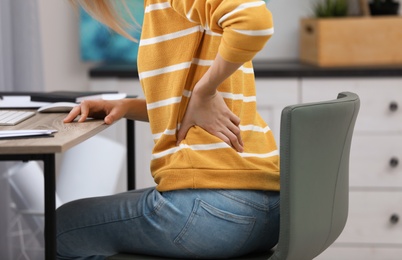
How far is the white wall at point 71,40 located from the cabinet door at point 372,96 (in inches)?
21.3

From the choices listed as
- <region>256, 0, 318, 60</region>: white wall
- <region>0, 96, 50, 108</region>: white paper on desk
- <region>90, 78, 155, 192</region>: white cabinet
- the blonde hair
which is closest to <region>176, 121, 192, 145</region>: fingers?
the blonde hair

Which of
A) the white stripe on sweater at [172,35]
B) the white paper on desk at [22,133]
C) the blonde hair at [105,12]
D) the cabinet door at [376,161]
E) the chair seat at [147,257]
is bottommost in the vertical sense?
the cabinet door at [376,161]

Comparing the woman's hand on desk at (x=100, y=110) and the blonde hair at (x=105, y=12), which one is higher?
the blonde hair at (x=105, y=12)

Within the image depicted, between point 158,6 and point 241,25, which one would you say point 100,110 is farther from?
point 241,25

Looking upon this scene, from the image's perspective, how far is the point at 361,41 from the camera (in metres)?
3.35

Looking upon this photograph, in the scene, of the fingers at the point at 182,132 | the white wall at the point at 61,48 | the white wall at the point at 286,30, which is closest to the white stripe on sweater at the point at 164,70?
the fingers at the point at 182,132

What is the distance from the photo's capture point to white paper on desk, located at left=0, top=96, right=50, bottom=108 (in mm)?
1940

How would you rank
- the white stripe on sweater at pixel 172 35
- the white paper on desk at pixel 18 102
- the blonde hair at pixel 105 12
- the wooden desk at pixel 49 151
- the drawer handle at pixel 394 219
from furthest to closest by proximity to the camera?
the drawer handle at pixel 394 219
the white paper on desk at pixel 18 102
the blonde hair at pixel 105 12
the white stripe on sweater at pixel 172 35
the wooden desk at pixel 49 151

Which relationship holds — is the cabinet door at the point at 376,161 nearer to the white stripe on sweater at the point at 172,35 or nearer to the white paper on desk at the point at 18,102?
the white paper on desk at the point at 18,102

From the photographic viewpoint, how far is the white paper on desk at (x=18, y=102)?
1.94 metres

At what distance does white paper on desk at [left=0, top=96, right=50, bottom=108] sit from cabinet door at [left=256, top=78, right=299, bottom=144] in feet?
4.53

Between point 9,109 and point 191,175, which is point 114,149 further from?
point 191,175

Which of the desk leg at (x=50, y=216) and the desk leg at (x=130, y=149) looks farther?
the desk leg at (x=130, y=149)

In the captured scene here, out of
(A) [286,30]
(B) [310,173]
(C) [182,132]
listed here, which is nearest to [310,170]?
(B) [310,173]
